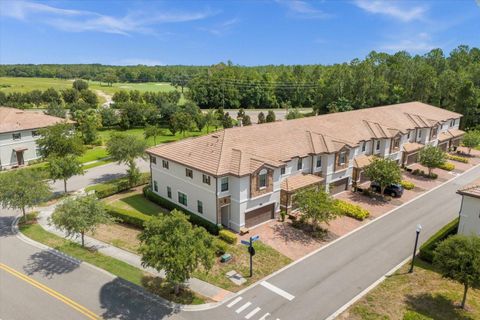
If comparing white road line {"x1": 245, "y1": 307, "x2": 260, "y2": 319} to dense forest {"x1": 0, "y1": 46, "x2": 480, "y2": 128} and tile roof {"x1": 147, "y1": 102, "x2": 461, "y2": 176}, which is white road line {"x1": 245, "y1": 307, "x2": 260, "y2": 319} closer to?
tile roof {"x1": 147, "y1": 102, "x2": 461, "y2": 176}

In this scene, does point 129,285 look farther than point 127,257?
No

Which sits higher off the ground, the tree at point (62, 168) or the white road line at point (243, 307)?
the tree at point (62, 168)

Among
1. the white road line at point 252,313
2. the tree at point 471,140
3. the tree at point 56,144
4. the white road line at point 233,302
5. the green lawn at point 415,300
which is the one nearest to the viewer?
the white road line at point 252,313

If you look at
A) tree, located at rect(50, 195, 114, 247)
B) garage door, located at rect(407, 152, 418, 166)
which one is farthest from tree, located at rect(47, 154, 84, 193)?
garage door, located at rect(407, 152, 418, 166)

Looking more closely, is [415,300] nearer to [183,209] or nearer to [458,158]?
[183,209]

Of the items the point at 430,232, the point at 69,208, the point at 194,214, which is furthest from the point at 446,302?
the point at 69,208

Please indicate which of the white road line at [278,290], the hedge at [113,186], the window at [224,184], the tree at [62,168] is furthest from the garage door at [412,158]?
the tree at [62,168]

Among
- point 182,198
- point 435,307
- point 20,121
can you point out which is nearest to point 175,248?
point 182,198

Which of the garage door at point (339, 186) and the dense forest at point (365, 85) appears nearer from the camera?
the garage door at point (339, 186)

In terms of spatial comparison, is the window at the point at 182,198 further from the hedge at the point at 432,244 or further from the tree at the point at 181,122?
the tree at the point at 181,122
